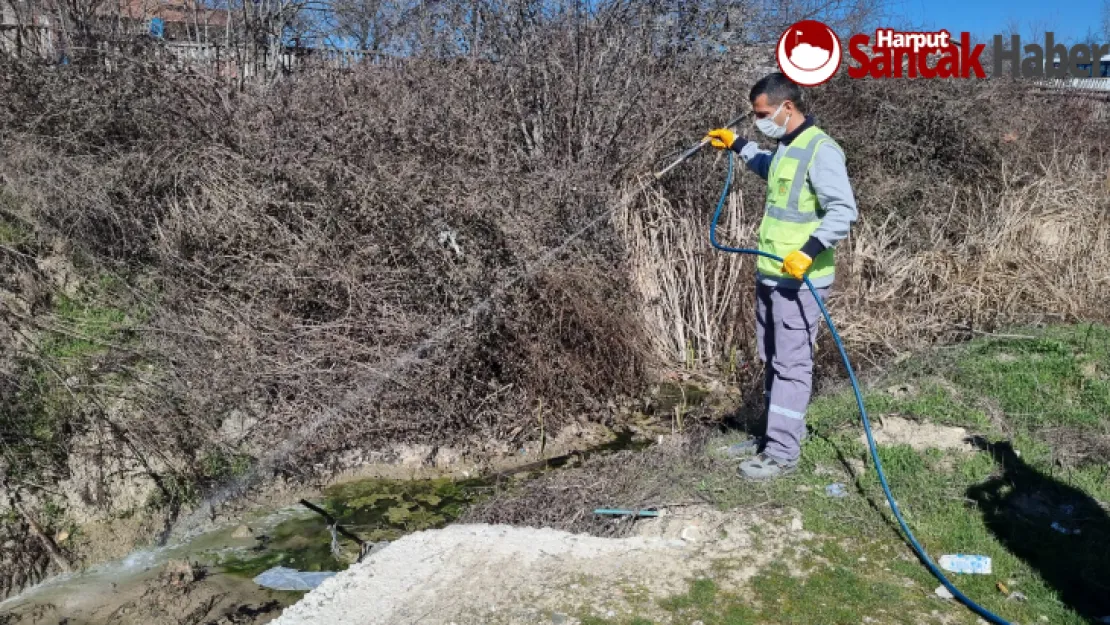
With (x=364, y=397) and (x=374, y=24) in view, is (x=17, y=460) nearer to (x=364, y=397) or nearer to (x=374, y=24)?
(x=364, y=397)

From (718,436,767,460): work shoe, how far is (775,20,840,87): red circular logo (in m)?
6.97

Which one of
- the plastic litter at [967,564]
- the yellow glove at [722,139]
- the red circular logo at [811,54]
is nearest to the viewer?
the plastic litter at [967,564]

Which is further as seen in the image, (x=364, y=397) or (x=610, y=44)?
(x=610, y=44)

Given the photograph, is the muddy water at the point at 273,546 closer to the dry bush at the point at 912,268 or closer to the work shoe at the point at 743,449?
the work shoe at the point at 743,449

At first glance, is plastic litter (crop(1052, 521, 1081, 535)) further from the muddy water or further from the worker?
the muddy water

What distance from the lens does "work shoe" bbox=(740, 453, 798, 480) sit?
4.53 m

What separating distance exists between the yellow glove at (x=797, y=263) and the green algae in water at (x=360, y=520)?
2.63 metres

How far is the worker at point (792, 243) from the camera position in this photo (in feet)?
13.6

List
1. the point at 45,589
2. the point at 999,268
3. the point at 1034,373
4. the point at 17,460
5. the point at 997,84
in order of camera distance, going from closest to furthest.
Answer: the point at 45,589 → the point at 17,460 → the point at 1034,373 → the point at 999,268 → the point at 997,84

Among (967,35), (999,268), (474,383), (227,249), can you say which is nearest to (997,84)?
(967,35)

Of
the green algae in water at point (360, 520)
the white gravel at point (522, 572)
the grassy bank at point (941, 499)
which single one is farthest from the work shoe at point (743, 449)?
the green algae in water at point (360, 520)

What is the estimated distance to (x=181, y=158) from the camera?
6.88 m

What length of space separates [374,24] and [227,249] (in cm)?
436

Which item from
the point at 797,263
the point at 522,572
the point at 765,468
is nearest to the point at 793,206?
the point at 797,263
